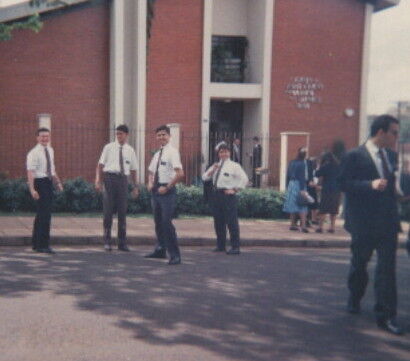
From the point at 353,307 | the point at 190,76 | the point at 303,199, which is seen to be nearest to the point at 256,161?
the point at 190,76

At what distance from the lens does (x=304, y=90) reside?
68.4 feet

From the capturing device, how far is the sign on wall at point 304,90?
20.8 m

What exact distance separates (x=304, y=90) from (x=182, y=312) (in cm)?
1575

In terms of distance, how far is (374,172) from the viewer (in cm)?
575

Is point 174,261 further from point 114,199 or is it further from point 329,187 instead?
point 329,187

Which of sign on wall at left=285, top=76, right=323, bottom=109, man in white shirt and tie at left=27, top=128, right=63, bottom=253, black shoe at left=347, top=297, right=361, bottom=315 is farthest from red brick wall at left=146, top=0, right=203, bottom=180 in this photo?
black shoe at left=347, top=297, right=361, bottom=315

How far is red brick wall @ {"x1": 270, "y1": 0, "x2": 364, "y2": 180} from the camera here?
20.6m

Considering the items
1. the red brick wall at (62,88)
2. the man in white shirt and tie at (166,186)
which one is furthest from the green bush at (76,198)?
the man in white shirt and tie at (166,186)

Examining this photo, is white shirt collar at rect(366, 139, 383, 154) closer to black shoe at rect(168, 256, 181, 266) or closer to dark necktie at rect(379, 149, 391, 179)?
dark necktie at rect(379, 149, 391, 179)

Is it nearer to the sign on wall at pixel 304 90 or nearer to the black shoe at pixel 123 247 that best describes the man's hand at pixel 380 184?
the black shoe at pixel 123 247

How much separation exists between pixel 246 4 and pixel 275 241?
39.8ft

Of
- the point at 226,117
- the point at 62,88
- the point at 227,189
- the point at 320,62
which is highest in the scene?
the point at 320,62

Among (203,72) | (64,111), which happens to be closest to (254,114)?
(203,72)

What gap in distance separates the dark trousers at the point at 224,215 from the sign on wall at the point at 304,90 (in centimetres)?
1145
